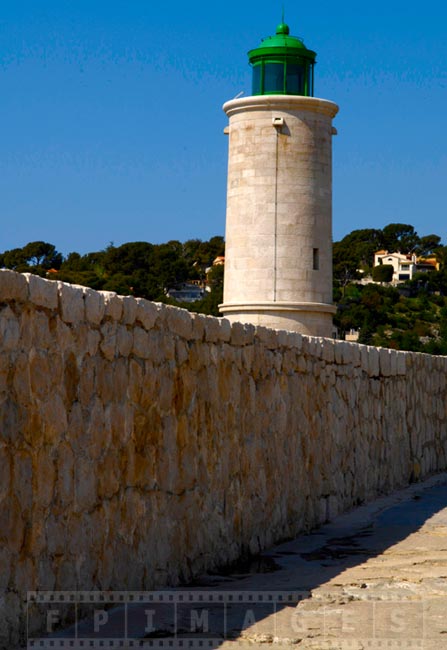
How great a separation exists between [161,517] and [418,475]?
8.16m

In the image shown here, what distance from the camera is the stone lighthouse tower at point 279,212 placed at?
61.5 ft

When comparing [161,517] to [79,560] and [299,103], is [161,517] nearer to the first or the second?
[79,560]

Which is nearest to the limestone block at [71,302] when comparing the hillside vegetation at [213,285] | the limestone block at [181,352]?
the limestone block at [181,352]

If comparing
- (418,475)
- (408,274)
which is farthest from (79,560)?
(408,274)

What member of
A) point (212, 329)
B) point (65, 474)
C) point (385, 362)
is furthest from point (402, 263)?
point (65, 474)

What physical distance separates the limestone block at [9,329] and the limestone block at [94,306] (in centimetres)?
67

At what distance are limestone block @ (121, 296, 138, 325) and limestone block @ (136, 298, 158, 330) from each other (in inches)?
1.7

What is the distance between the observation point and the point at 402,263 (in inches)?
3541

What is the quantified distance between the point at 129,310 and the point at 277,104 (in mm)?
13235

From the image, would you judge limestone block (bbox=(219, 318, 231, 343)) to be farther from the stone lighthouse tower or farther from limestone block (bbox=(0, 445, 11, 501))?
the stone lighthouse tower

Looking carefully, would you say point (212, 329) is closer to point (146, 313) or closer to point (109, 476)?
point (146, 313)

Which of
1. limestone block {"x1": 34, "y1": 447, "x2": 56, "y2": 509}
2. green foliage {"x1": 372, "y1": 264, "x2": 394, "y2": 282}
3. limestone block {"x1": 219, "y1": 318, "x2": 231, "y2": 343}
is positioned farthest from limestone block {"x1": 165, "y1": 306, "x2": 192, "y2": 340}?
green foliage {"x1": 372, "y1": 264, "x2": 394, "y2": 282}

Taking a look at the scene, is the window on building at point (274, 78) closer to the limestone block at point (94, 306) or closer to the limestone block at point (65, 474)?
the limestone block at point (94, 306)

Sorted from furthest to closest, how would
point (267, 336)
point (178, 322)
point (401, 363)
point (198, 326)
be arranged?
1. point (401, 363)
2. point (267, 336)
3. point (198, 326)
4. point (178, 322)
